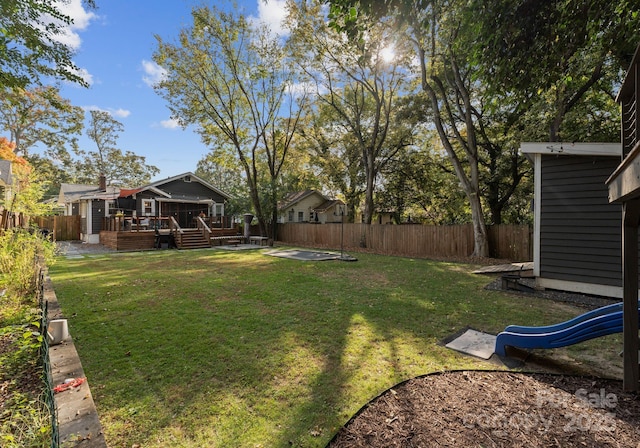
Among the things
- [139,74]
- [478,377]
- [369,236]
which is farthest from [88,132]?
[478,377]

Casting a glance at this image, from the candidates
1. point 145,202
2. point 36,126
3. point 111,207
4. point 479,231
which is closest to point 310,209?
point 145,202

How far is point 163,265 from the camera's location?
9.83 metres

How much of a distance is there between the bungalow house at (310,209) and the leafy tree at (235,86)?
19.3 feet

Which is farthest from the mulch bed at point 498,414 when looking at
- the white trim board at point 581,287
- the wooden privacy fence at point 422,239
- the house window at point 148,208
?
the house window at point 148,208

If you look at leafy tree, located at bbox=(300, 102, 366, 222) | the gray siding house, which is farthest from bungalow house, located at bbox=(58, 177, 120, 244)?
the gray siding house

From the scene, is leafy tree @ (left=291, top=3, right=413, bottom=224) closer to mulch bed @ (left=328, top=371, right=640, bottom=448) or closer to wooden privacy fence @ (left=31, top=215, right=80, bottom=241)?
mulch bed @ (left=328, top=371, right=640, bottom=448)

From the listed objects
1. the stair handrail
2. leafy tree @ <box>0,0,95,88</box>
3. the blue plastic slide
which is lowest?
the blue plastic slide

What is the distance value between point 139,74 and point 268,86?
733 cm

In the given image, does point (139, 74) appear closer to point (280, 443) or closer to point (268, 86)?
point (268, 86)

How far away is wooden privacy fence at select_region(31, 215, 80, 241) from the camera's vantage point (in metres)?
19.0

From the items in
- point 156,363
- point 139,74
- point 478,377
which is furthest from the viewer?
point 139,74

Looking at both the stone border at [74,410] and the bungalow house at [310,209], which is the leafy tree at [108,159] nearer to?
the bungalow house at [310,209]

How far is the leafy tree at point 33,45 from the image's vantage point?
499 centimetres

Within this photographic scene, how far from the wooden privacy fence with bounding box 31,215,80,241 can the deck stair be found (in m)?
9.67
